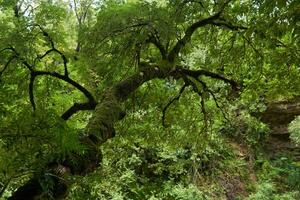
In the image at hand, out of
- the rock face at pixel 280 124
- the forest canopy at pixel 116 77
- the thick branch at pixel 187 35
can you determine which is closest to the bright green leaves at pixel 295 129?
the rock face at pixel 280 124

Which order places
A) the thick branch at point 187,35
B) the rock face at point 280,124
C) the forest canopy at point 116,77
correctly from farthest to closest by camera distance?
the rock face at point 280,124 → the thick branch at point 187,35 → the forest canopy at point 116,77

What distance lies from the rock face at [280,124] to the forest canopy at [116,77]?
25.0 ft

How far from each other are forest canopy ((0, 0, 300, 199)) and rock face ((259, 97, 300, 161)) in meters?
7.61

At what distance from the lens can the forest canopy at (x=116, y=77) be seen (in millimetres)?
2635

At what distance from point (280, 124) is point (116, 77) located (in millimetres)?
11944

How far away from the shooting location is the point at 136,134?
6.49 meters

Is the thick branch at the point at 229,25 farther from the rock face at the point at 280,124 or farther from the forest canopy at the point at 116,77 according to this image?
the rock face at the point at 280,124

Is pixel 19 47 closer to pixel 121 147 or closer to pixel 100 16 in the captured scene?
pixel 100 16

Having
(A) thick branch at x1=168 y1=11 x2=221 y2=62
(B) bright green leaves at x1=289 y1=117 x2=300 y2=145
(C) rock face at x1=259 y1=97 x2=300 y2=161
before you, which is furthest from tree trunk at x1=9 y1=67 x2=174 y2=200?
(C) rock face at x1=259 y1=97 x2=300 y2=161

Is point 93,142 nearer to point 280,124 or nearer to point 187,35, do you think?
point 187,35

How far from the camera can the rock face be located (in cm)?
1560

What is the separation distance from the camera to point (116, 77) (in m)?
5.64

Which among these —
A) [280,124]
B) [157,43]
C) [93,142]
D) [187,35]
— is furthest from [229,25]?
[280,124]

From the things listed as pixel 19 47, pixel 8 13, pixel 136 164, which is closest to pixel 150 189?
pixel 19 47
